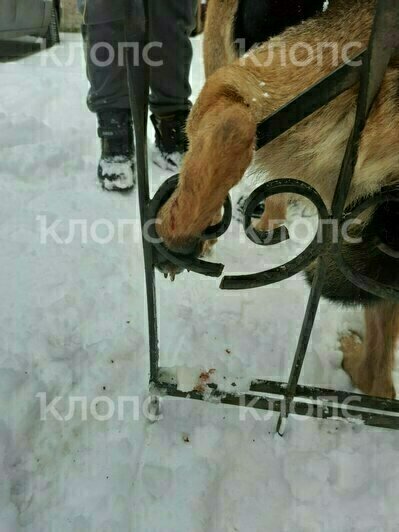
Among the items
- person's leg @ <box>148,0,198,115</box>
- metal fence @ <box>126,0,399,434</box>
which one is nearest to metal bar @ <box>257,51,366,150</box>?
metal fence @ <box>126,0,399,434</box>

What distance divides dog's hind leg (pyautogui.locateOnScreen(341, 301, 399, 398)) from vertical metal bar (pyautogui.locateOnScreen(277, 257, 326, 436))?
1.12 ft

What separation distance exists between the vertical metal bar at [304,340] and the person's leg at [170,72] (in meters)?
1.21

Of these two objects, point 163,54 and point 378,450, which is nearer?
point 378,450

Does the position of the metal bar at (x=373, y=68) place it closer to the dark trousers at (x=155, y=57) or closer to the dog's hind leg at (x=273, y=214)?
the dog's hind leg at (x=273, y=214)

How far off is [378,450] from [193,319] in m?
0.68

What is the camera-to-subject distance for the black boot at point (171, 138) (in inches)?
89.8

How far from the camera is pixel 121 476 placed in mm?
1156

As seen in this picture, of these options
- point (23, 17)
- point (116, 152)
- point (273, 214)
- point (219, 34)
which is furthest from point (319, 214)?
point (23, 17)

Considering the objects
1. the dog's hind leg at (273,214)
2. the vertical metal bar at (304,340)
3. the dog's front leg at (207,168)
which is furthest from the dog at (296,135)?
the dog's hind leg at (273,214)

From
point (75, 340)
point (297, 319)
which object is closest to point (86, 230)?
point (75, 340)

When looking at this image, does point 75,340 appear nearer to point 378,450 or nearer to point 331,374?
point 331,374

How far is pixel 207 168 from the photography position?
2.89 feet

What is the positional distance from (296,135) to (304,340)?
1.59 ft

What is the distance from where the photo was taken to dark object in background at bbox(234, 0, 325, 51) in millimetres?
1145
